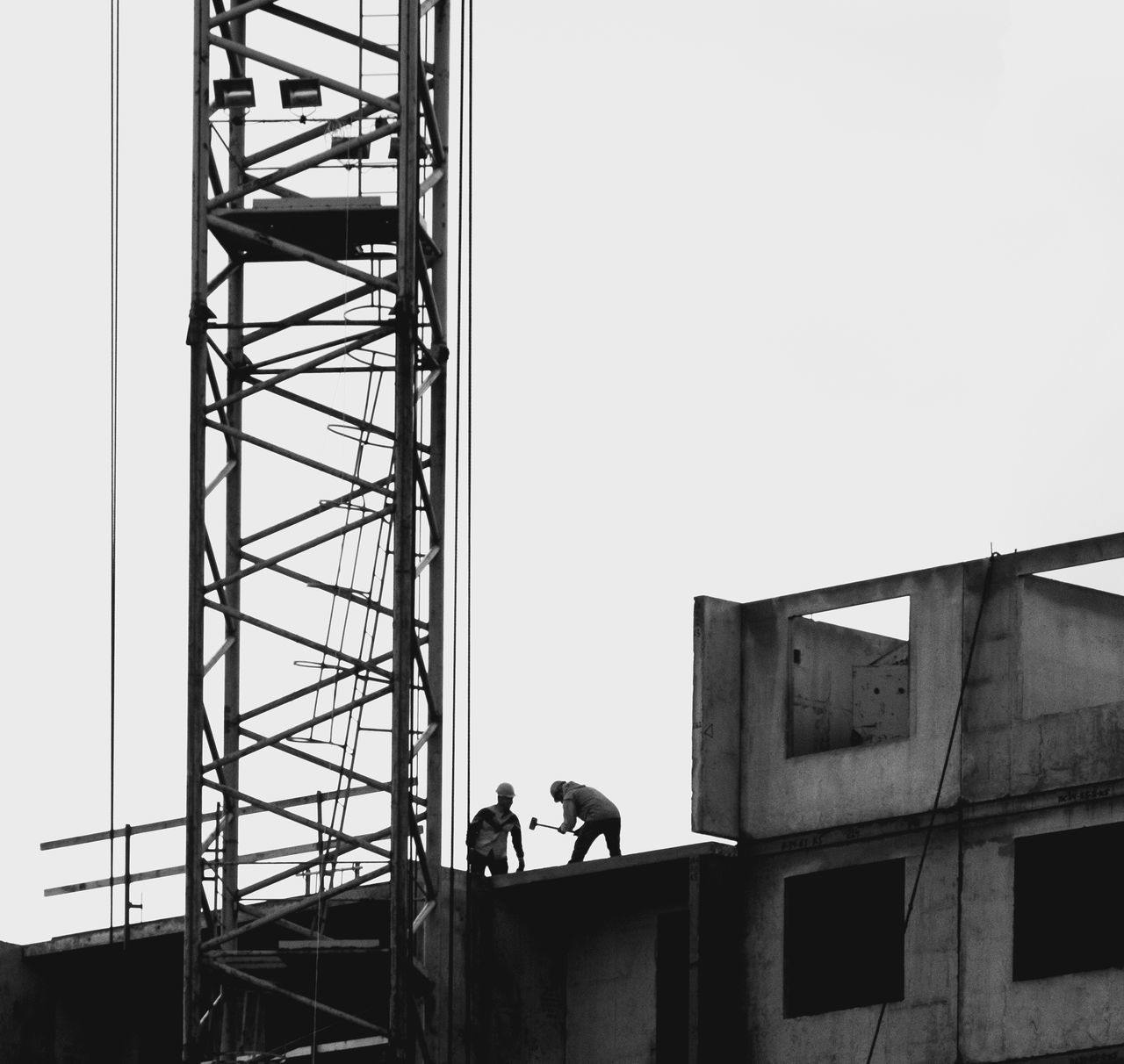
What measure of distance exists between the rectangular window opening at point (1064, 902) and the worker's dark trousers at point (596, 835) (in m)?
5.68

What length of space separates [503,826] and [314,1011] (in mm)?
7184

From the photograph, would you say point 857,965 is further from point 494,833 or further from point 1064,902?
point 494,833

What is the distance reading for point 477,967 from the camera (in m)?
35.9

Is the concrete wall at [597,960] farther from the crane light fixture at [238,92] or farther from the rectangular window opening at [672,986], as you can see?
the crane light fixture at [238,92]

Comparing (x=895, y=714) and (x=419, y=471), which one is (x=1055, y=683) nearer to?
(x=895, y=714)

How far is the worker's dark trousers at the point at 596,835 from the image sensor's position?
36.7 metres

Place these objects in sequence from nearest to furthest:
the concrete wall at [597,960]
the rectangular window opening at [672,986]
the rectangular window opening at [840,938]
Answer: the rectangular window opening at [840,938], the concrete wall at [597,960], the rectangular window opening at [672,986]

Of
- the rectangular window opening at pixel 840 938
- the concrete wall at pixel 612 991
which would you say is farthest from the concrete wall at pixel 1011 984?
the concrete wall at pixel 612 991

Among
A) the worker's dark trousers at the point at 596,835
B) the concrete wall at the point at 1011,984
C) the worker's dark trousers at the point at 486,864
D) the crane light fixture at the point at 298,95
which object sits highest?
the crane light fixture at the point at 298,95

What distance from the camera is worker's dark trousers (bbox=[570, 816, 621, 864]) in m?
36.7

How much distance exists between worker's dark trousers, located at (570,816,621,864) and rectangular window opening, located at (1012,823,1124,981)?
5.68 m

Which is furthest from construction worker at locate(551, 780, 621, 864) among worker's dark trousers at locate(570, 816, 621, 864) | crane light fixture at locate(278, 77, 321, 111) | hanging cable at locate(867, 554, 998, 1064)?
crane light fixture at locate(278, 77, 321, 111)

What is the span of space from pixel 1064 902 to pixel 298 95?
11612mm

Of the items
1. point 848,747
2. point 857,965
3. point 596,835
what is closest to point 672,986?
point 596,835
